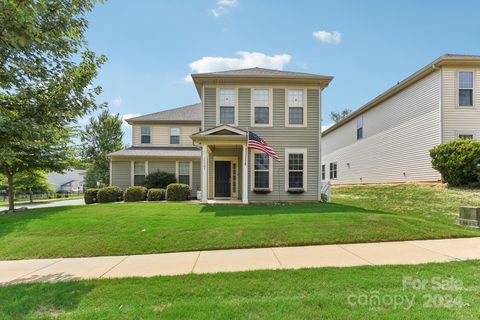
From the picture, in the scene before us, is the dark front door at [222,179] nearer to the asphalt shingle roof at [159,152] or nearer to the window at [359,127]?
the asphalt shingle roof at [159,152]

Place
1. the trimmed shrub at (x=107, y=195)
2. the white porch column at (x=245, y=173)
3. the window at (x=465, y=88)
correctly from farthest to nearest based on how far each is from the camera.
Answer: the trimmed shrub at (x=107, y=195), the window at (x=465, y=88), the white porch column at (x=245, y=173)

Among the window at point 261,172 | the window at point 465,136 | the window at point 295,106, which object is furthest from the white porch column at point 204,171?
the window at point 465,136

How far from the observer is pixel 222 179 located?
627 inches

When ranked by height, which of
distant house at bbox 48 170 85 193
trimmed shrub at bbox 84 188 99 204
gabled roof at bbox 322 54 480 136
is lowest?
distant house at bbox 48 170 85 193

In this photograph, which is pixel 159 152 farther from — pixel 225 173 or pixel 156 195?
pixel 225 173

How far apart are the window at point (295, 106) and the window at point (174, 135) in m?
10.4

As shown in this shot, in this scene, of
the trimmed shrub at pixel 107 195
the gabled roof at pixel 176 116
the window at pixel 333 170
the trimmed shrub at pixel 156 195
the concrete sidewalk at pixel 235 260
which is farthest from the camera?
the window at pixel 333 170

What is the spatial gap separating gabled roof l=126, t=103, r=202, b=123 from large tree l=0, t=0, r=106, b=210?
16.9m

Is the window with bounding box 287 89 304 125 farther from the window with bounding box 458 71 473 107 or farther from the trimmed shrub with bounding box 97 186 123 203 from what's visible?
the trimmed shrub with bounding box 97 186 123 203

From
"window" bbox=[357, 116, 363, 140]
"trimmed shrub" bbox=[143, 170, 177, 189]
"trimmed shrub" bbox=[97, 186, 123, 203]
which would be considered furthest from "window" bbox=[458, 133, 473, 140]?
"trimmed shrub" bbox=[97, 186, 123, 203]

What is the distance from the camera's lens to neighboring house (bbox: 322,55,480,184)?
1493cm

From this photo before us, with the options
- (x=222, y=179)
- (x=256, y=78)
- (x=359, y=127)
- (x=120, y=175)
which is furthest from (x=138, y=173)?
(x=359, y=127)

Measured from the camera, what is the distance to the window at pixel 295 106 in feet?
47.6

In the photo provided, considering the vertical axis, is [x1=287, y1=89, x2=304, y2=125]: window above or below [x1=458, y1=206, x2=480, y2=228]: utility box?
above
